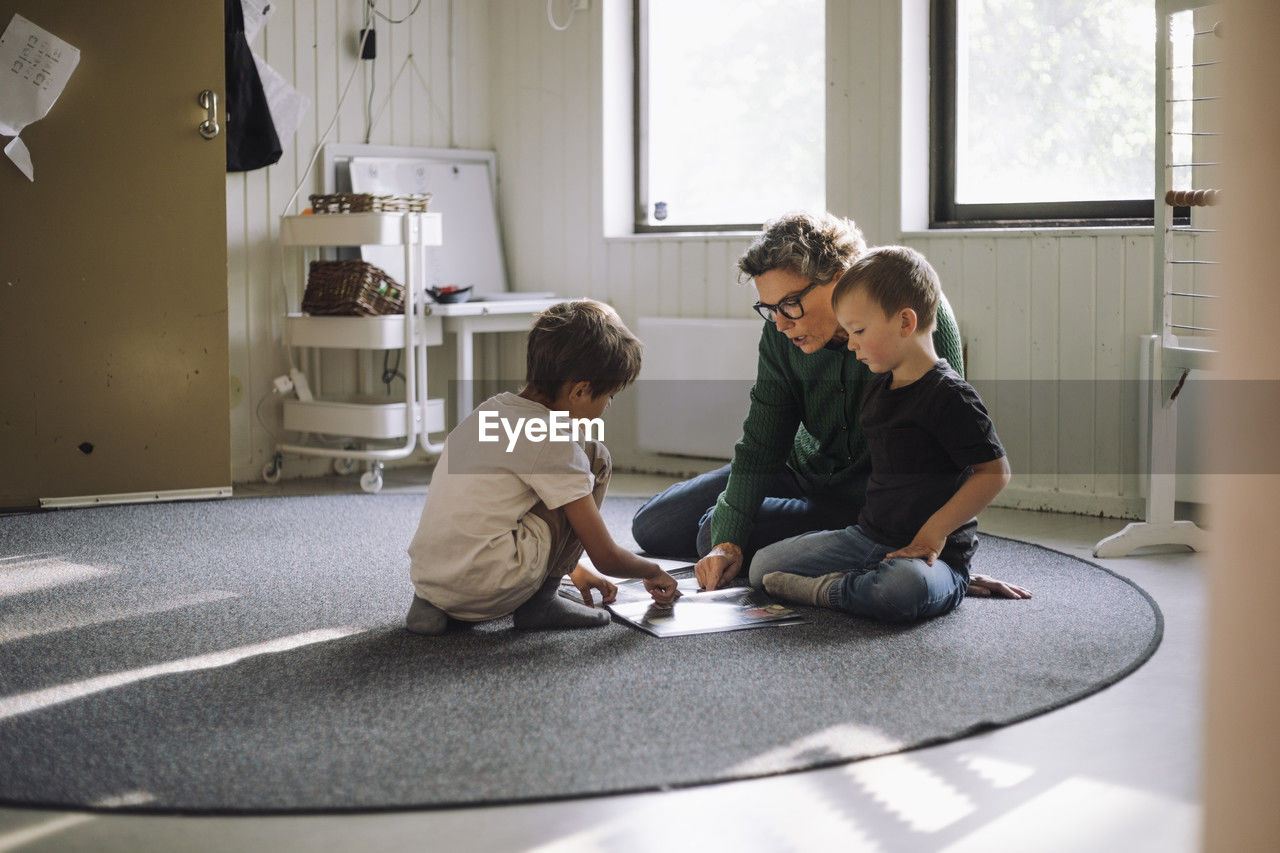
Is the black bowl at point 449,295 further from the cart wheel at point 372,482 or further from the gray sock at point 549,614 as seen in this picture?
the gray sock at point 549,614

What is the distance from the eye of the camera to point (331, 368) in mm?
4199

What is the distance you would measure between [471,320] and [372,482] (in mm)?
596

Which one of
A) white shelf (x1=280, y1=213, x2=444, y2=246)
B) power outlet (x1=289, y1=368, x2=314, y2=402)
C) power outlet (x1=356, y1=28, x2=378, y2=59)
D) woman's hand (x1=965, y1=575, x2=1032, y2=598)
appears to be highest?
power outlet (x1=356, y1=28, x2=378, y2=59)

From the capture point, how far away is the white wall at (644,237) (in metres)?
3.28

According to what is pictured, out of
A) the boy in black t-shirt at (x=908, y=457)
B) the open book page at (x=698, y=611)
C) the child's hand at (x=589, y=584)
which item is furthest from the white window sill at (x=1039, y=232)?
the child's hand at (x=589, y=584)

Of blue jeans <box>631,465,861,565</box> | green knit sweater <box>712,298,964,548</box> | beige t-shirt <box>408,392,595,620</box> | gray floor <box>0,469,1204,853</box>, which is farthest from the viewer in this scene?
blue jeans <box>631,465,861,565</box>

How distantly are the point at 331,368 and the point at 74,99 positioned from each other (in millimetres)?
1167

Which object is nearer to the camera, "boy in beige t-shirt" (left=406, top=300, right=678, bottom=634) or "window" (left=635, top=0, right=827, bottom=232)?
"boy in beige t-shirt" (left=406, top=300, right=678, bottom=634)

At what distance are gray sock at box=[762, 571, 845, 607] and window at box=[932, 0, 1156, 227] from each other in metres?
1.57

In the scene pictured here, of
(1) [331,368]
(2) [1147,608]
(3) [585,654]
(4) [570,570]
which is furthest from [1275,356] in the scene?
(1) [331,368]

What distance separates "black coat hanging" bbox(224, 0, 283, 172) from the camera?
3.78m

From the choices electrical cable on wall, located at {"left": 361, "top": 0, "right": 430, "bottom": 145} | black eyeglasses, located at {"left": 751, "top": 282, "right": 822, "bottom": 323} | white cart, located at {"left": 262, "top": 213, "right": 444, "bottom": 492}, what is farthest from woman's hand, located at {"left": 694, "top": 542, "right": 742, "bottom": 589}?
electrical cable on wall, located at {"left": 361, "top": 0, "right": 430, "bottom": 145}

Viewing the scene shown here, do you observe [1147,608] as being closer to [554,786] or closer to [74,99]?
[554,786]

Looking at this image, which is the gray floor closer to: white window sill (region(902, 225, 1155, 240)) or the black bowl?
white window sill (region(902, 225, 1155, 240))
